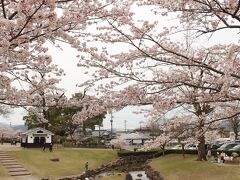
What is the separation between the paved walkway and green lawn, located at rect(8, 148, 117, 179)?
0.57 m

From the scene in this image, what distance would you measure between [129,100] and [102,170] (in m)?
25.7

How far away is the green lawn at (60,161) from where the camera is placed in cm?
2951

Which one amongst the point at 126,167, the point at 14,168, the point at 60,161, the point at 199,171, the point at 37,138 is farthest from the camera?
the point at 37,138

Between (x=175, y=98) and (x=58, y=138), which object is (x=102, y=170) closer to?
(x=58, y=138)

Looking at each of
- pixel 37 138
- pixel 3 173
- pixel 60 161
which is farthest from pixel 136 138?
pixel 3 173

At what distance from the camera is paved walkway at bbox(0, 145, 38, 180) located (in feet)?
87.3

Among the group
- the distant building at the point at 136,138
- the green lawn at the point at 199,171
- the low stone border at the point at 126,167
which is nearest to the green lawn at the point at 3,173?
the low stone border at the point at 126,167

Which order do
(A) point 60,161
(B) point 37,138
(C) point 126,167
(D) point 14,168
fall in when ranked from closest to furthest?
1. (D) point 14,168
2. (A) point 60,161
3. (C) point 126,167
4. (B) point 37,138

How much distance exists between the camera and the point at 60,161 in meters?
34.4

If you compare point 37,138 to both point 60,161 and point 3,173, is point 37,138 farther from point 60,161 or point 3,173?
point 3,173

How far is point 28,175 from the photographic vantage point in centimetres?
2761

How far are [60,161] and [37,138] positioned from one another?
401 inches

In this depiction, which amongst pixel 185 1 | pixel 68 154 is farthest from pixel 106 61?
pixel 68 154

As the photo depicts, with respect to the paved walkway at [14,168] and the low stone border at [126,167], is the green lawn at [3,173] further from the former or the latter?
the low stone border at [126,167]
